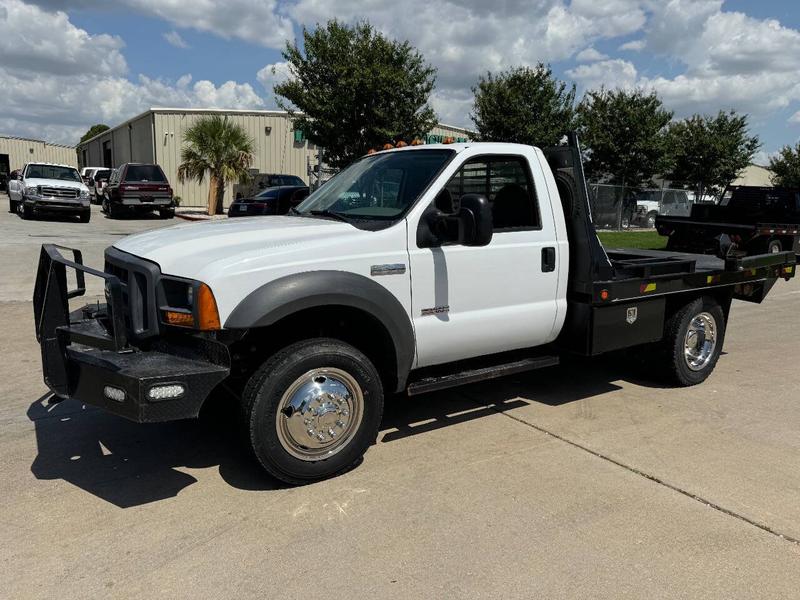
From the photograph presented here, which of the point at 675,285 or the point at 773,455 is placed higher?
the point at 675,285

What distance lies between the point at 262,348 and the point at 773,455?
338 centimetres

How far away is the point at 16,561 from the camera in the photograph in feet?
10.0

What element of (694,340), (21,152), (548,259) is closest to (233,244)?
(548,259)

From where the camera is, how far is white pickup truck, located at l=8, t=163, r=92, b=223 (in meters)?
21.6

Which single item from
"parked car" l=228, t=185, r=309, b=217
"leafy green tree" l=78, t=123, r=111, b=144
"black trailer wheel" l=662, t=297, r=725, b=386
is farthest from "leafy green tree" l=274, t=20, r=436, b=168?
"leafy green tree" l=78, t=123, r=111, b=144

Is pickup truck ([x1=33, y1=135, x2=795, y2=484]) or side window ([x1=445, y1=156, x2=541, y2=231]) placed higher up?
side window ([x1=445, y1=156, x2=541, y2=231])

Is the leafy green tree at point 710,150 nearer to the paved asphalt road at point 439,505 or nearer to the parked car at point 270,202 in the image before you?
the parked car at point 270,202

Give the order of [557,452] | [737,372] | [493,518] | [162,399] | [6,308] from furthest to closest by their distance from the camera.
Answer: [6,308]
[737,372]
[557,452]
[493,518]
[162,399]

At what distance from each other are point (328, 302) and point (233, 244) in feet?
2.10

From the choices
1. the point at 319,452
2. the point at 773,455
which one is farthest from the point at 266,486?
the point at 773,455

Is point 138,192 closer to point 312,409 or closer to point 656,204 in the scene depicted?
point 656,204

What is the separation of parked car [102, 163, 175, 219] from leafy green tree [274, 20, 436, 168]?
6770 mm

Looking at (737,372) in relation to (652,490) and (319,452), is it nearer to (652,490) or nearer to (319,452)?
(652,490)

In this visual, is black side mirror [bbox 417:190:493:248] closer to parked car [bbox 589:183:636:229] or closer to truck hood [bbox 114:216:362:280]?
truck hood [bbox 114:216:362:280]
